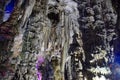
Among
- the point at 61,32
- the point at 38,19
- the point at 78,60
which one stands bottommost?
the point at 78,60

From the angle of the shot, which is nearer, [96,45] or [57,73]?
[57,73]

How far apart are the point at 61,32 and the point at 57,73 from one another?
892 millimetres

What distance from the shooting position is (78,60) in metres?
11.5

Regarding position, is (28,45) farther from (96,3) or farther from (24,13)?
(96,3)

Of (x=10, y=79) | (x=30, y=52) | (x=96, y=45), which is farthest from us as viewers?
(x=96, y=45)

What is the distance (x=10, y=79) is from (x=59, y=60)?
1.32 m

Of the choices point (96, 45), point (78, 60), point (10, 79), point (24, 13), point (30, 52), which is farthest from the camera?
point (96, 45)

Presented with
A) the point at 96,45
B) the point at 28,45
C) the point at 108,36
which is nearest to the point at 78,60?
the point at 96,45

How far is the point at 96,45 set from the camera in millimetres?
12508

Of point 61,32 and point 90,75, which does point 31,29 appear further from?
point 90,75

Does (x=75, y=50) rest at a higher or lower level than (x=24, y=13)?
lower

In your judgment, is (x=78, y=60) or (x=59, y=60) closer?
(x=59, y=60)

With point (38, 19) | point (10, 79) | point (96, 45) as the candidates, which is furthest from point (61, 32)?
point (96, 45)

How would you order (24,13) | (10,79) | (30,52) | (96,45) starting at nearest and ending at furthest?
(10,79) → (30,52) → (24,13) → (96,45)
